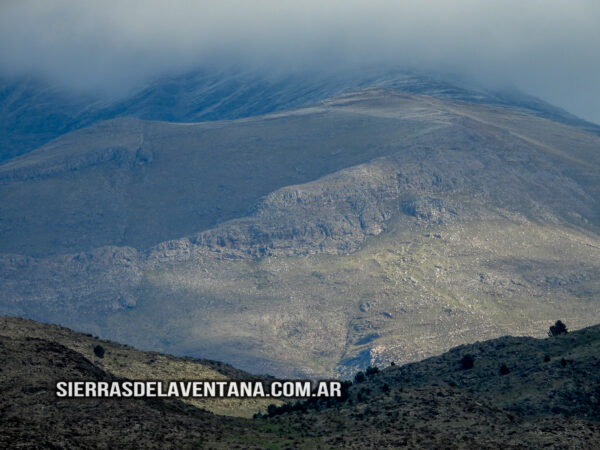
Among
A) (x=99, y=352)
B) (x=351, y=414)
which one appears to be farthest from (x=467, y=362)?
(x=99, y=352)

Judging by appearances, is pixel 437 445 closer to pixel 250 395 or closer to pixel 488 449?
pixel 488 449

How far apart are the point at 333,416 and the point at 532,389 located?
66.6 ft

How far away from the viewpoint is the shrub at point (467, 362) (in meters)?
99.3

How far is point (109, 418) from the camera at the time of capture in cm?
6575

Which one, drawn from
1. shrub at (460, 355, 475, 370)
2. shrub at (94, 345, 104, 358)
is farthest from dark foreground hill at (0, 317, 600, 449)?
shrub at (94, 345, 104, 358)

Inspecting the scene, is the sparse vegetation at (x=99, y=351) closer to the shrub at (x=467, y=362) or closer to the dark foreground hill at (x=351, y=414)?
the dark foreground hill at (x=351, y=414)

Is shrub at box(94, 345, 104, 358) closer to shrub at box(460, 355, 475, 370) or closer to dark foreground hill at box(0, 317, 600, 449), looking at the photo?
dark foreground hill at box(0, 317, 600, 449)

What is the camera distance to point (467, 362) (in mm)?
99562

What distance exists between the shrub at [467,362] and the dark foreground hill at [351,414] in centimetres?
166

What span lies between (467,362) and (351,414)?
2571 cm

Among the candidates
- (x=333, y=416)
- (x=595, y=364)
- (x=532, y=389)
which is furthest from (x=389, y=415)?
(x=595, y=364)

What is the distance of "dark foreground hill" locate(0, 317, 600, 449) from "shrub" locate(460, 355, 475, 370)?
1.66 meters

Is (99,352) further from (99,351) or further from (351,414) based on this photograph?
(351,414)

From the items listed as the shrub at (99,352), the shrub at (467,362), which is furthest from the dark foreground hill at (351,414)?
the shrub at (99,352)
